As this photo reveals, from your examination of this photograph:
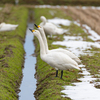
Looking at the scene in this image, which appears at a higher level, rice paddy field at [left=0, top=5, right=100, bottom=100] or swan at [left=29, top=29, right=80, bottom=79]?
swan at [left=29, top=29, right=80, bottom=79]

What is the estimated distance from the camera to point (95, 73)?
11.3 meters

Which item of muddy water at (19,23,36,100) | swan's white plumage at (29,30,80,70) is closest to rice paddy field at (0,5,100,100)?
muddy water at (19,23,36,100)

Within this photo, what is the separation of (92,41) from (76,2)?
3827cm

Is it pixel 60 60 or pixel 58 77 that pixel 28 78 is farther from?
pixel 60 60

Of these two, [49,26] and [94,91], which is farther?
[49,26]

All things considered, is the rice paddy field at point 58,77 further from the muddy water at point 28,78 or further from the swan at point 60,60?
the swan at point 60,60

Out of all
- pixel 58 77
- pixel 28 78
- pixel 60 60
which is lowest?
pixel 28 78

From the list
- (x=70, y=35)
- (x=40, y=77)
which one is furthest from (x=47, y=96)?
(x=70, y=35)

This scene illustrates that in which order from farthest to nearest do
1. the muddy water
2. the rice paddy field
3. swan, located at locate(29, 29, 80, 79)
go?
Result: 1. the muddy water
2. swan, located at locate(29, 29, 80, 79)
3. the rice paddy field

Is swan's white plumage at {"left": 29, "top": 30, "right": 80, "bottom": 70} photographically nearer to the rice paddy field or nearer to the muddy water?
the rice paddy field

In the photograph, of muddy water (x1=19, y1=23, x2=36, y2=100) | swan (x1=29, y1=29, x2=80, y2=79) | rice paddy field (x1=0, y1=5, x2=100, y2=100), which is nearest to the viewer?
rice paddy field (x1=0, y1=5, x2=100, y2=100)

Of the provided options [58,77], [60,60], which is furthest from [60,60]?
[58,77]

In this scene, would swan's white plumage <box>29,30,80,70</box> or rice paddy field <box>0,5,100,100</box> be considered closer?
rice paddy field <box>0,5,100,100</box>

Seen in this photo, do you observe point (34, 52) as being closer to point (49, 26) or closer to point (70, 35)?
point (49, 26)
